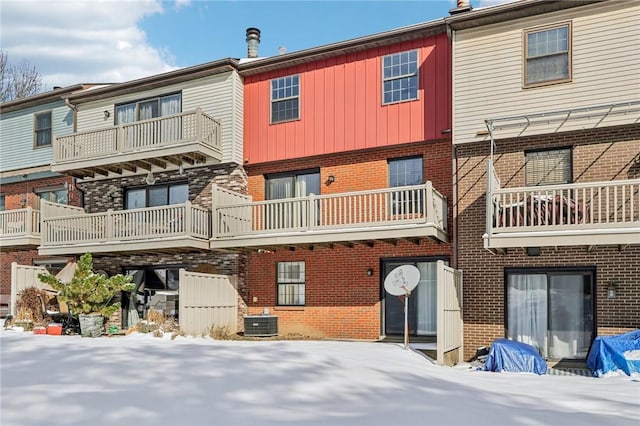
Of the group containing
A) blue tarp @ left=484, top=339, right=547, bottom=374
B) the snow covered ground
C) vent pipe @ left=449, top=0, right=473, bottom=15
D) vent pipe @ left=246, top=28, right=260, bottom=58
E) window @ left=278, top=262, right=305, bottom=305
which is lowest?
blue tarp @ left=484, top=339, right=547, bottom=374

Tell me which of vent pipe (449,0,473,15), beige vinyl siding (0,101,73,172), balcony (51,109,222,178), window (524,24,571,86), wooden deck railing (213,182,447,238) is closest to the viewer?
window (524,24,571,86)

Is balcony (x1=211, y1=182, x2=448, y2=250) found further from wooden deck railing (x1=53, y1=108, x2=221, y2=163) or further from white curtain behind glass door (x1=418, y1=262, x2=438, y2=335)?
wooden deck railing (x1=53, y1=108, x2=221, y2=163)

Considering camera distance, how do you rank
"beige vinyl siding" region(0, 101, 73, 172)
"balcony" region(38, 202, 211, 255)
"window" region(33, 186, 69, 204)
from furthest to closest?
"beige vinyl siding" region(0, 101, 73, 172)
"window" region(33, 186, 69, 204)
"balcony" region(38, 202, 211, 255)

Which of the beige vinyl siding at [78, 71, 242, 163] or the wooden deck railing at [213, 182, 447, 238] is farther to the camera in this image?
the beige vinyl siding at [78, 71, 242, 163]

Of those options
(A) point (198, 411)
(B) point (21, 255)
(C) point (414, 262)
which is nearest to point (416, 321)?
(C) point (414, 262)

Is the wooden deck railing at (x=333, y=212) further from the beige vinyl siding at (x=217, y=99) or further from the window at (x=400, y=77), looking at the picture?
the window at (x=400, y=77)

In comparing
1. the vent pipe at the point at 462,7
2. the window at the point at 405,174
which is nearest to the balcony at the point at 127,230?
the window at the point at 405,174

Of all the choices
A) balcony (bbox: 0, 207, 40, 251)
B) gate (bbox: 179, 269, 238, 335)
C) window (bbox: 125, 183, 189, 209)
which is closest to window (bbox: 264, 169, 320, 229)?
gate (bbox: 179, 269, 238, 335)

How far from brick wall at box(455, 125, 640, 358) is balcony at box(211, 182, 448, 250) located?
92 cm

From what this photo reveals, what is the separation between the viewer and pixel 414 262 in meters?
15.6

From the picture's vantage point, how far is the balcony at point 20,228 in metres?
20.1

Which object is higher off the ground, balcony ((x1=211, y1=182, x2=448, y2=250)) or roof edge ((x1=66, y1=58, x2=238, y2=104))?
roof edge ((x1=66, y1=58, x2=238, y2=104))

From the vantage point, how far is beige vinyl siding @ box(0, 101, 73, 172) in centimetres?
2170

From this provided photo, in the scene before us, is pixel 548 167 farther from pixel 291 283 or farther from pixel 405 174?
pixel 291 283
